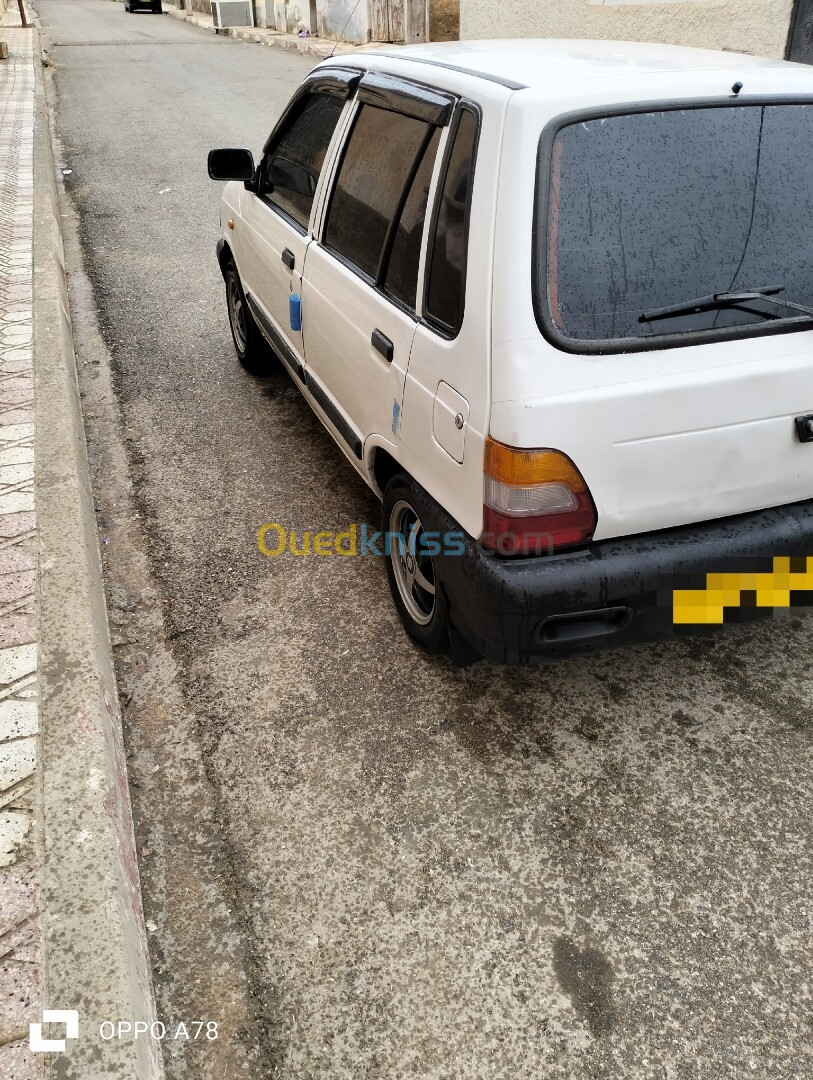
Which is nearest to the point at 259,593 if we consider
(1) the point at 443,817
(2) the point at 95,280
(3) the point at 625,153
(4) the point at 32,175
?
(1) the point at 443,817

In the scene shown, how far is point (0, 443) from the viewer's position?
3916mm

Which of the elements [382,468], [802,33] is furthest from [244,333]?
[802,33]

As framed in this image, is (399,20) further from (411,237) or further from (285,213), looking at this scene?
(411,237)

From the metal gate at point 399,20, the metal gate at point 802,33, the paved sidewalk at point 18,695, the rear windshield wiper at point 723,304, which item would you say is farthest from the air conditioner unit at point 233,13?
the rear windshield wiper at point 723,304

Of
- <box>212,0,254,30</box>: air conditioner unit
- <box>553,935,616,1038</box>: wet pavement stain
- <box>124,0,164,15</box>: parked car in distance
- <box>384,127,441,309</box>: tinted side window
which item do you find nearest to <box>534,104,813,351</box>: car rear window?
<box>384,127,441,309</box>: tinted side window

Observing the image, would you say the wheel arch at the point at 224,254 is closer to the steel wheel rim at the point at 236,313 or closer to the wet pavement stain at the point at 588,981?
the steel wheel rim at the point at 236,313

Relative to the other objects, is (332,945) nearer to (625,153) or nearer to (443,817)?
(443,817)

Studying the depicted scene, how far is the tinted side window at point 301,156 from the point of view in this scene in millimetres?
3490

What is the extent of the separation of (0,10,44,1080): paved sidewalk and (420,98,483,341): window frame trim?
62.5 inches

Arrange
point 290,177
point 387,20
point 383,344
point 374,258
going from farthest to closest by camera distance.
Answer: point 387,20, point 290,177, point 374,258, point 383,344

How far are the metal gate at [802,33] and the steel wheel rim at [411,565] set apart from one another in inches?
274

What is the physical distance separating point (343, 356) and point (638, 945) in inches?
85.0

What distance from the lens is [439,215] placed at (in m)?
2.43

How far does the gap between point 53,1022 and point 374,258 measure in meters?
2.30
